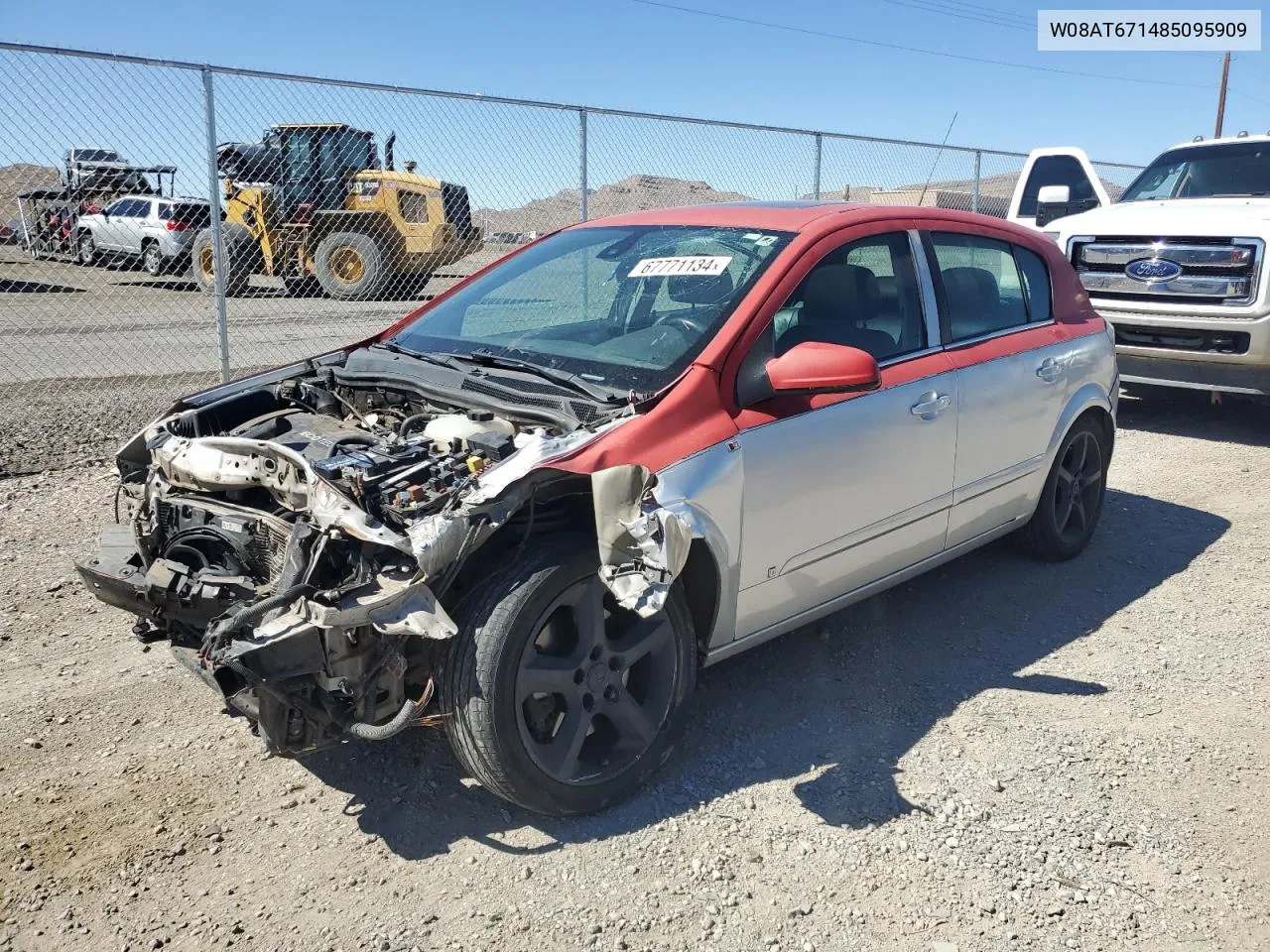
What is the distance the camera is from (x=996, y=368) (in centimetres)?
433

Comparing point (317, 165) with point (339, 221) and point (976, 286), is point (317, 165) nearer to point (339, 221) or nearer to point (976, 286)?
point (339, 221)

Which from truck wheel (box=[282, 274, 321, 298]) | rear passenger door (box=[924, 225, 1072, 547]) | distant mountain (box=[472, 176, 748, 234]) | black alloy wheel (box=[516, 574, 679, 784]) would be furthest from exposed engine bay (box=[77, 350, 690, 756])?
truck wheel (box=[282, 274, 321, 298])

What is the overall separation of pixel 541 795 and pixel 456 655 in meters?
0.49

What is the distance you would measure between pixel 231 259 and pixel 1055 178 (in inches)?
357

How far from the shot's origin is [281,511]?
10.3 ft

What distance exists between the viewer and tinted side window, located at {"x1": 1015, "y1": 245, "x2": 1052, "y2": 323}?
4.83 meters

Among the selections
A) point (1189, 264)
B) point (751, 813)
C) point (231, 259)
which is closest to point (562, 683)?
point (751, 813)

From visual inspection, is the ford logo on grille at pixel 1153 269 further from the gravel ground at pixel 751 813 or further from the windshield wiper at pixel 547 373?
the windshield wiper at pixel 547 373

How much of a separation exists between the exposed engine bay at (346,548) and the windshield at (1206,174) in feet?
25.5

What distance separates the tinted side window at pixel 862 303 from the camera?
12.2 feet

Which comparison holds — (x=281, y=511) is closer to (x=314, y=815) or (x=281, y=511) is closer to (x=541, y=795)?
(x=314, y=815)

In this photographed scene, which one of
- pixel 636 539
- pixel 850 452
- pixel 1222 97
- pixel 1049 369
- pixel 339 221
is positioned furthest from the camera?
pixel 1222 97

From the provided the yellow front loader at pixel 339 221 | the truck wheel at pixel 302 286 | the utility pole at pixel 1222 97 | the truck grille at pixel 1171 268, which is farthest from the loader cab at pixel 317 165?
the utility pole at pixel 1222 97

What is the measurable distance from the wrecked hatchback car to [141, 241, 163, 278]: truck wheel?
868cm
